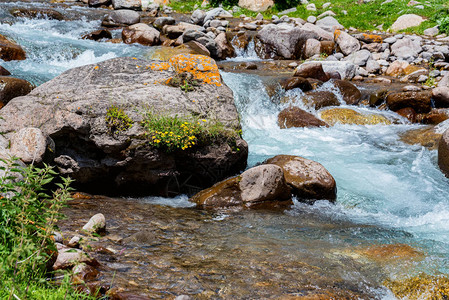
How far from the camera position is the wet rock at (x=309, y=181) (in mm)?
6516

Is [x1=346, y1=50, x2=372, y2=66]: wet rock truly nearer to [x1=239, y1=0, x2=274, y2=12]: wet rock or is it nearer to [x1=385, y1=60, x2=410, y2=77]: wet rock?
[x1=385, y1=60, x2=410, y2=77]: wet rock

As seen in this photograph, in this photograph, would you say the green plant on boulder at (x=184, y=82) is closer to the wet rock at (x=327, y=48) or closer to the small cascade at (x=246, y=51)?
the small cascade at (x=246, y=51)

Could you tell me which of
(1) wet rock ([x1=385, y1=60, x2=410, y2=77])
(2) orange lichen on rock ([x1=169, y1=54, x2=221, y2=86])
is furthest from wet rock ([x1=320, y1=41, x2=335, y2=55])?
(2) orange lichen on rock ([x1=169, y1=54, x2=221, y2=86])

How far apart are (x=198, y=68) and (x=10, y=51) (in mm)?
7796

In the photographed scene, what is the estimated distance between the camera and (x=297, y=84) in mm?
12289

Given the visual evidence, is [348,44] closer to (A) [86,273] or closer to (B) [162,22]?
(B) [162,22]

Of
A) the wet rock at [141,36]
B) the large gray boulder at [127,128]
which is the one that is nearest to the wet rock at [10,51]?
the wet rock at [141,36]

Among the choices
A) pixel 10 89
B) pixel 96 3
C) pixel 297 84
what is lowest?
pixel 297 84

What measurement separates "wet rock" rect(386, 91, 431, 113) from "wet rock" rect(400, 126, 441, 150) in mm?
1611

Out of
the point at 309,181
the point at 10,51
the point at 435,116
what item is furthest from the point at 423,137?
the point at 10,51

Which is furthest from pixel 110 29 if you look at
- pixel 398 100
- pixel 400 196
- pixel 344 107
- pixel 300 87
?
pixel 400 196

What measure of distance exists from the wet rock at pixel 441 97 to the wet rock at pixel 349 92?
7.35 ft

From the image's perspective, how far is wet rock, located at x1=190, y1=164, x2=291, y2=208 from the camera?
611 cm

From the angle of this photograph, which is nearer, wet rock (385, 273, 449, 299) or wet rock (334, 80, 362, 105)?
wet rock (385, 273, 449, 299)
